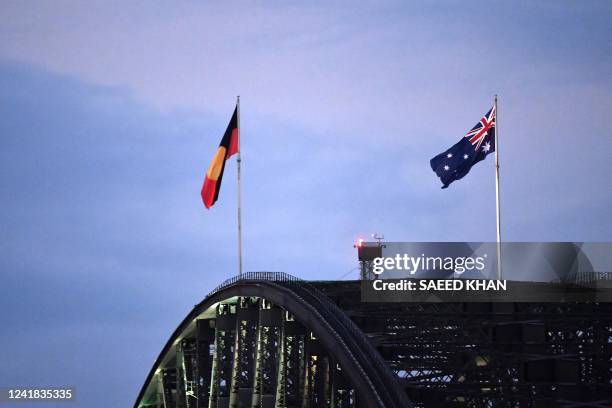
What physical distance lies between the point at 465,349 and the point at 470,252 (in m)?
4.11

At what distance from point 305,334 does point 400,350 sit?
4.38 m

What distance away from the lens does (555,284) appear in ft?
189

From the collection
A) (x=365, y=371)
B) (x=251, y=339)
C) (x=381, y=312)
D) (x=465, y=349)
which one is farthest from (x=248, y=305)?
(x=365, y=371)

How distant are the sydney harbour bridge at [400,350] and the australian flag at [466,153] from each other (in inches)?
248

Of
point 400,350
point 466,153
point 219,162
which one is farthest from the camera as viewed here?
point 219,162

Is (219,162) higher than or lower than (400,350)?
higher

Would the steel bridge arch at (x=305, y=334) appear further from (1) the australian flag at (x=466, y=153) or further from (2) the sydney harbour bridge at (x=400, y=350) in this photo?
(1) the australian flag at (x=466, y=153)

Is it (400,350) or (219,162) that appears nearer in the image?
(400,350)

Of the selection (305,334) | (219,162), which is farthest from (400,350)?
(219,162)

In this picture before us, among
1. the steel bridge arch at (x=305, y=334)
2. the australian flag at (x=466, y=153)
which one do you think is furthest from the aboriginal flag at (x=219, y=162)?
the australian flag at (x=466, y=153)

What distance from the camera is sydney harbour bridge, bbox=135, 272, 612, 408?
173ft

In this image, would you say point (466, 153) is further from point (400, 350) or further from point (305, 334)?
point (305, 334)

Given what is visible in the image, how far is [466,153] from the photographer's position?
63.6 m

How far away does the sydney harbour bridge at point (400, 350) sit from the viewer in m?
52.8
